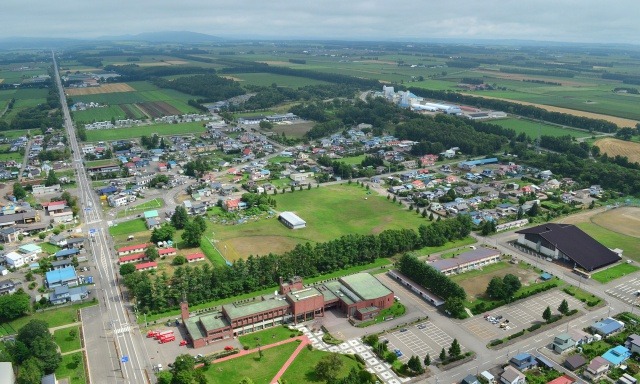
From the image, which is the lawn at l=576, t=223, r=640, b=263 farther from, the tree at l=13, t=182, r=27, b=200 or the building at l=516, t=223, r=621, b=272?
the tree at l=13, t=182, r=27, b=200

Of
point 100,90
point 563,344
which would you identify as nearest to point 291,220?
point 563,344

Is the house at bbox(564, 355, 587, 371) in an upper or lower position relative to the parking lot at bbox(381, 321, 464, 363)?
upper

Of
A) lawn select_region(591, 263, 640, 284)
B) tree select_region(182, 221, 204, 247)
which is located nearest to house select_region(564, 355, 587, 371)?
lawn select_region(591, 263, 640, 284)

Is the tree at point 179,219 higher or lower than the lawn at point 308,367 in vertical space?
higher

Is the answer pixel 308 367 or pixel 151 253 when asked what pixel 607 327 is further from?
pixel 151 253

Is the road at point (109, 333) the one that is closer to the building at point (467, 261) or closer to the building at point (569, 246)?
the building at point (467, 261)

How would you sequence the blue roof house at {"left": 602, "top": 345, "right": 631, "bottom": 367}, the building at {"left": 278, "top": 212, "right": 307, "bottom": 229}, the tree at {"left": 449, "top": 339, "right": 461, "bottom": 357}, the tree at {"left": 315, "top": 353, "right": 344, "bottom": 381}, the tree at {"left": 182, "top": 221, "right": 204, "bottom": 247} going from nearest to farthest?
the tree at {"left": 315, "top": 353, "right": 344, "bottom": 381}, the blue roof house at {"left": 602, "top": 345, "right": 631, "bottom": 367}, the tree at {"left": 449, "top": 339, "right": 461, "bottom": 357}, the tree at {"left": 182, "top": 221, "right": 204, "bottom": 247}, the building at {"left": 278, "top": 212, "right": 307, "bottom": 229}

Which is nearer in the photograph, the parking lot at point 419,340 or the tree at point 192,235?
the parking lot at point 419,340

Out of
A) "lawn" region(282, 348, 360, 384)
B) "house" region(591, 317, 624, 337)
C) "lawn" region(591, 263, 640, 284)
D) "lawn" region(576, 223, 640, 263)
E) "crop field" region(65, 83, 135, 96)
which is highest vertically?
"crop field" region(65, 83, 135, 96)

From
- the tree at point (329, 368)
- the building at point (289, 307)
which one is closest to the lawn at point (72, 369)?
the building at point (289, 307)
